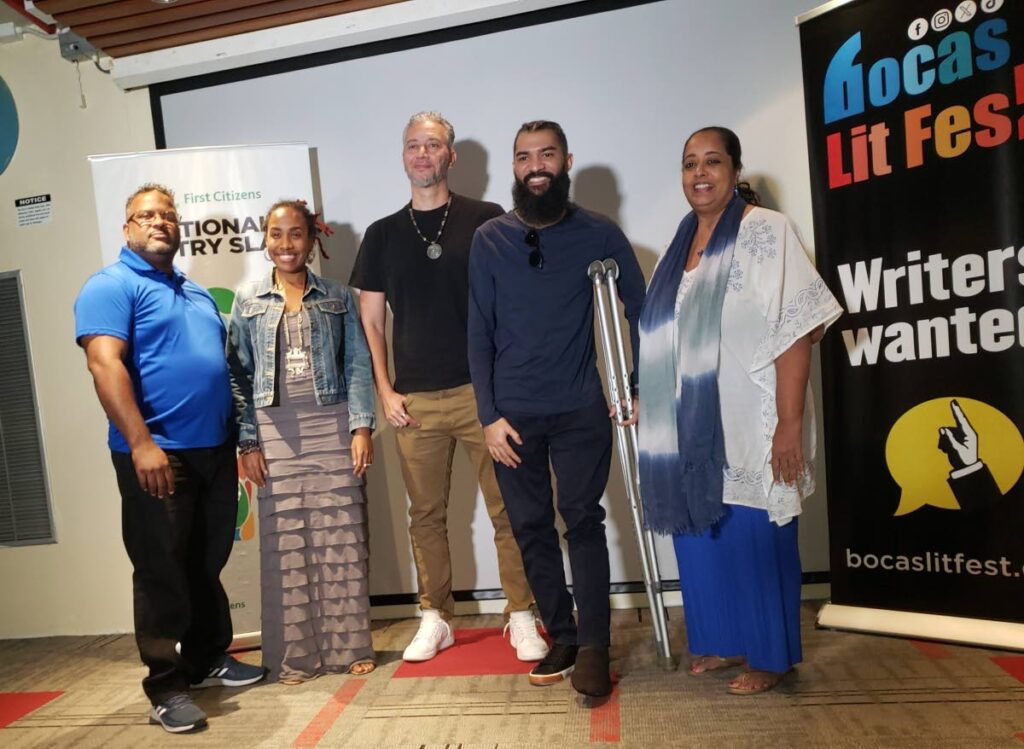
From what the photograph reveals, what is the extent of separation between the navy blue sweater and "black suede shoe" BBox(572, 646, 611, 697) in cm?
79

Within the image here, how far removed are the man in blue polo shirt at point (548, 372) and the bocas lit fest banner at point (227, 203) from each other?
1305 millimetres

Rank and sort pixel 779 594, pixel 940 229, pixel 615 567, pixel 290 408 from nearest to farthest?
1. pixel 779 594
2. pixel 940 229
3. pixel 290 408
4. pixel 615 567

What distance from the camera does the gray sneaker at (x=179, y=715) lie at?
2.46 metres

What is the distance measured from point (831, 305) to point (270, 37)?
2833 mm

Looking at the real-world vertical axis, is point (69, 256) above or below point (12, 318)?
above

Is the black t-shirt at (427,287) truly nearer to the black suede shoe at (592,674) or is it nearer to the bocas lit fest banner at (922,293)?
the black suede shoe at (592,674)

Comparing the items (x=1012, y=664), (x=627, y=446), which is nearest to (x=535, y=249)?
(x=627, y=446)

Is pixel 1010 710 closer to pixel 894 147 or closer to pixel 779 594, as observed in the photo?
pixel 779 594

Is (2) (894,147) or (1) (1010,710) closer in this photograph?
(1) (1010,710)

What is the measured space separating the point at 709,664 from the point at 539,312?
4.34 ft

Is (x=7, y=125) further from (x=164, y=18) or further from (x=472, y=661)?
(x=472, y=661)

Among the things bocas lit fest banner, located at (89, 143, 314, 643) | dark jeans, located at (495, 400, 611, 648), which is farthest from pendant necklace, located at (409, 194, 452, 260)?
dark jeans, located at (495, 400, 611, 648)

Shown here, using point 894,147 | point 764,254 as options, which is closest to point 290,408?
point 764,254

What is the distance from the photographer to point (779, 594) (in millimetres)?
2307
